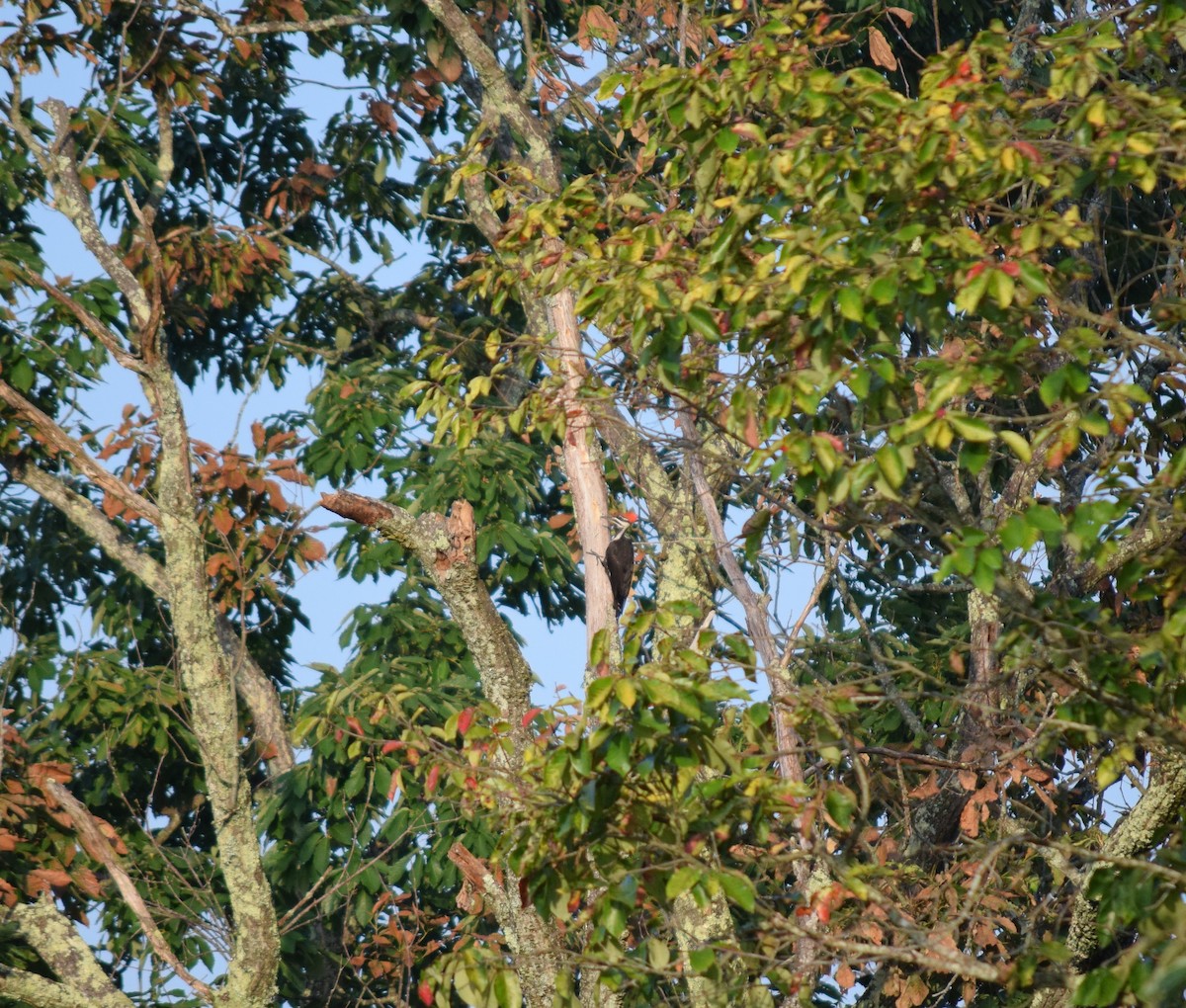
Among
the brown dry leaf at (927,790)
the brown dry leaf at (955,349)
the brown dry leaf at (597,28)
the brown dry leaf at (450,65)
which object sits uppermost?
the brown dry leaf at (450,65)

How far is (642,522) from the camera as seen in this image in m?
8.34

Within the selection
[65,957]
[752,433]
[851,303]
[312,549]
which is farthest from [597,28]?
[65,957]

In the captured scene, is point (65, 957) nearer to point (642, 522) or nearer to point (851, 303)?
point (642, 522)

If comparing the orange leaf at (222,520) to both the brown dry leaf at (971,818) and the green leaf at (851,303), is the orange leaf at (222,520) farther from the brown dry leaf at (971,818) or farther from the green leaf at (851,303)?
the green leaf at (851,303)

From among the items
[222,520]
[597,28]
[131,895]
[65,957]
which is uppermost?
[597,28]

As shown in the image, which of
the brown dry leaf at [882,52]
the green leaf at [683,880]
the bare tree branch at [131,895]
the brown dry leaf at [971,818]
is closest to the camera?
the green leaf at [683,880]

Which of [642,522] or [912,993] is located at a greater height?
[642,522]

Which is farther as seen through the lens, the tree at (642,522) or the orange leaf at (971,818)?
the orange leaf at (971,818)

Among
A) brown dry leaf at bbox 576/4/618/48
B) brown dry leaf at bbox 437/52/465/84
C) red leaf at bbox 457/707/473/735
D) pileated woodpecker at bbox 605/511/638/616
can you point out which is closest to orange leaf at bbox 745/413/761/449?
pileated woodpecker at bbox 605/511/638/616

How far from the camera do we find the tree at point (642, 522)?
489 centimetres

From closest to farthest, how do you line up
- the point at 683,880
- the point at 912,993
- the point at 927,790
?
the point at 683,880
the point at 912,993
the point at 927,790

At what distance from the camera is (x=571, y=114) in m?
10.6

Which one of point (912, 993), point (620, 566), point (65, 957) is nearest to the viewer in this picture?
point (912, 993)

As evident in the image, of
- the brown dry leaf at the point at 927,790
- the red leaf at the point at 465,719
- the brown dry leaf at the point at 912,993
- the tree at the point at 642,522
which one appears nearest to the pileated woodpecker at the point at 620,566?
the tree at the point at 642,522
